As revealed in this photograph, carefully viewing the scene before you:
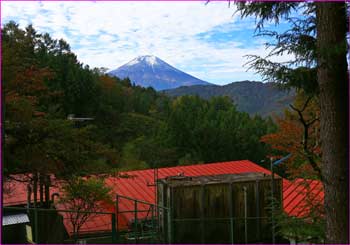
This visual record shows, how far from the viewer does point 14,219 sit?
8312 mm

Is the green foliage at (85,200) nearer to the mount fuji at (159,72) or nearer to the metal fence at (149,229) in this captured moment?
the metal fence at (149,229)

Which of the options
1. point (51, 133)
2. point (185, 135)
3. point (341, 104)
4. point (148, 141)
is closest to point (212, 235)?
point (51, 133)

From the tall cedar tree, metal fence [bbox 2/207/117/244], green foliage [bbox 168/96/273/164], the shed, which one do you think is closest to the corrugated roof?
metal fence [bbox 2/207/117/244]

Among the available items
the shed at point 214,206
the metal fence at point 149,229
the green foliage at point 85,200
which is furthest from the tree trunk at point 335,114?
the green foliage at point 85,200

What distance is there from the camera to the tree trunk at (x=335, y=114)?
3.12 metres

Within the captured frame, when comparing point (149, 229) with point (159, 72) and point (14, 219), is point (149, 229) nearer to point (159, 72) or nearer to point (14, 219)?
point (14, 219)

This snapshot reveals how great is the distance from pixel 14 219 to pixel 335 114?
23.7 feet

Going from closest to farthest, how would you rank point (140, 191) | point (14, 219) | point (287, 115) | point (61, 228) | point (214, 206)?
point (14, 219) < point (214, 206) < point (61, 228) < point (287, 115) < point (140, 191)

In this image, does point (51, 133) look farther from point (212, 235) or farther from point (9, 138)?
point (212, 235)

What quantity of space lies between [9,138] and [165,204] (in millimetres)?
4178

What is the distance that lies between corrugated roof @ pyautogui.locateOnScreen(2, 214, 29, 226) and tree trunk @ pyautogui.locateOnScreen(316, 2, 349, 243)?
22.1 ft

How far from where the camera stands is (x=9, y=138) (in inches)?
201

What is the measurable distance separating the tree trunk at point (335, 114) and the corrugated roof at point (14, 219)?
22.1 ft

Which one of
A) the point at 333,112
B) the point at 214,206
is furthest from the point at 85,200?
the point at 333,112
